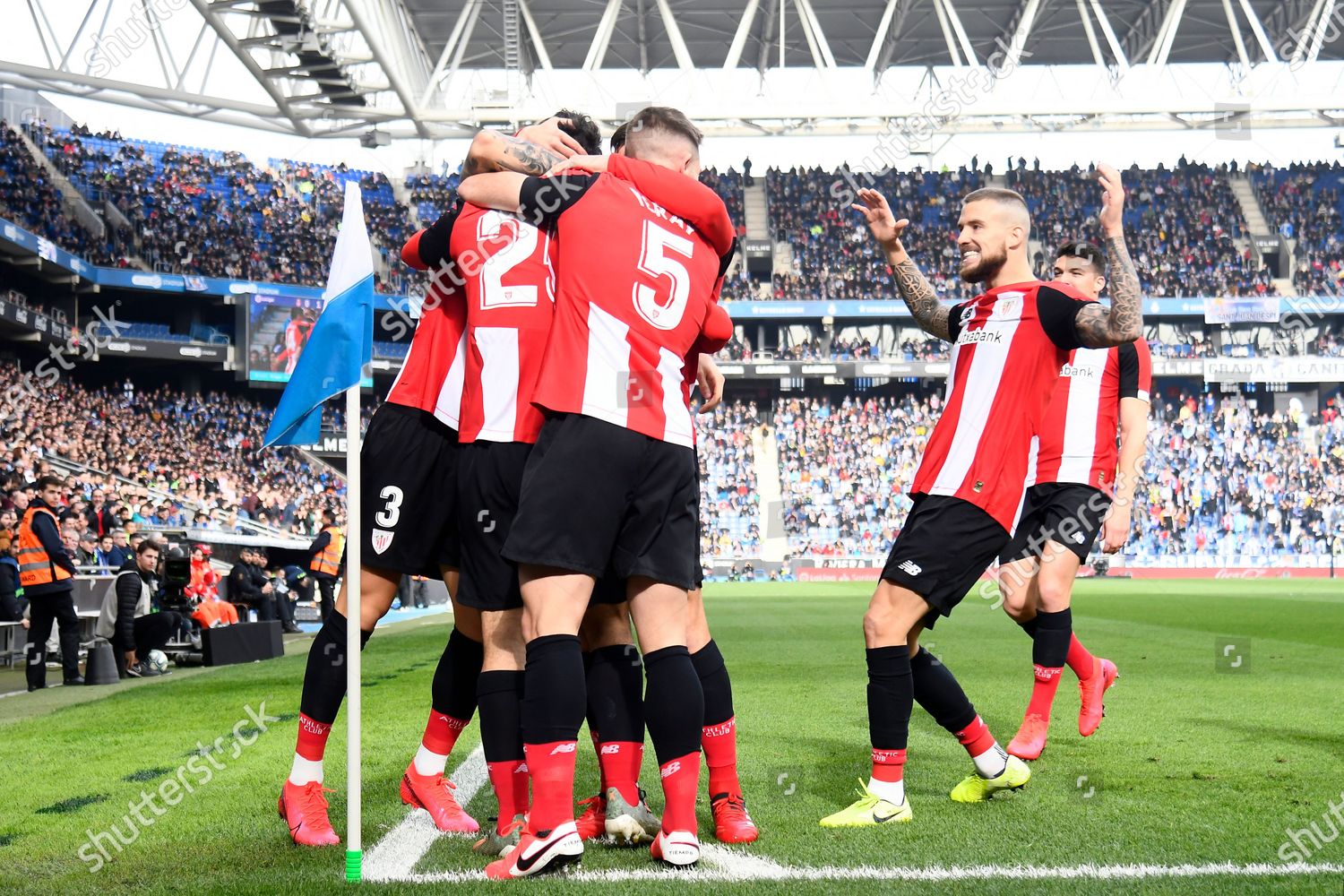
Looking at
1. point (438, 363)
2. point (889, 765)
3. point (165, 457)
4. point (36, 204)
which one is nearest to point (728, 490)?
point (165, 457)

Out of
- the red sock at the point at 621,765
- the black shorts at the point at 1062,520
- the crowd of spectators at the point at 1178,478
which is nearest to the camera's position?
the red sock at the point at 621,765

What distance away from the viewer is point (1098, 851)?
3.64 m

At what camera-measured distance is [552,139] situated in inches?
151

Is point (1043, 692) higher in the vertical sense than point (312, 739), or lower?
lower

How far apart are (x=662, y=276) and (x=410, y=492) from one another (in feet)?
3.76

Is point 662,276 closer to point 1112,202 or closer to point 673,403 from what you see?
point 673,403

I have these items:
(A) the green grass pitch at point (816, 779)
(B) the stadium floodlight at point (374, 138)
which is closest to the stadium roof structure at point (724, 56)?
(B) the stadium floodlight at point (374, 138)

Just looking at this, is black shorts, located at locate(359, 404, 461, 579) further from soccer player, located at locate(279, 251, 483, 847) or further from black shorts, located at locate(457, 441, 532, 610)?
black shorts, located at locate(457, 441, 532, 610)

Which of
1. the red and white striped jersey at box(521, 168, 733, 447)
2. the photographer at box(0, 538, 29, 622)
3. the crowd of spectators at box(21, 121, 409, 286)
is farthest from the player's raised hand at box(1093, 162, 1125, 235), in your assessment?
the crowd of spectators at box(21, 121, 409, 286)

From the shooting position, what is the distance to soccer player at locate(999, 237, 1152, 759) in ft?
19.3

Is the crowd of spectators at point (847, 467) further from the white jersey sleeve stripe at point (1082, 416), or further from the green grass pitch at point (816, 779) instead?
the white jersey sleeve stripe at point (1082, 416)

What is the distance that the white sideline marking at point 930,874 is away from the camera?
332 cm

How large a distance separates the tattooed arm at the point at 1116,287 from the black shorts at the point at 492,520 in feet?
6.36

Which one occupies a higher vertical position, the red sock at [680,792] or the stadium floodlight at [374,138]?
the stadium floodlight at [374,138]
